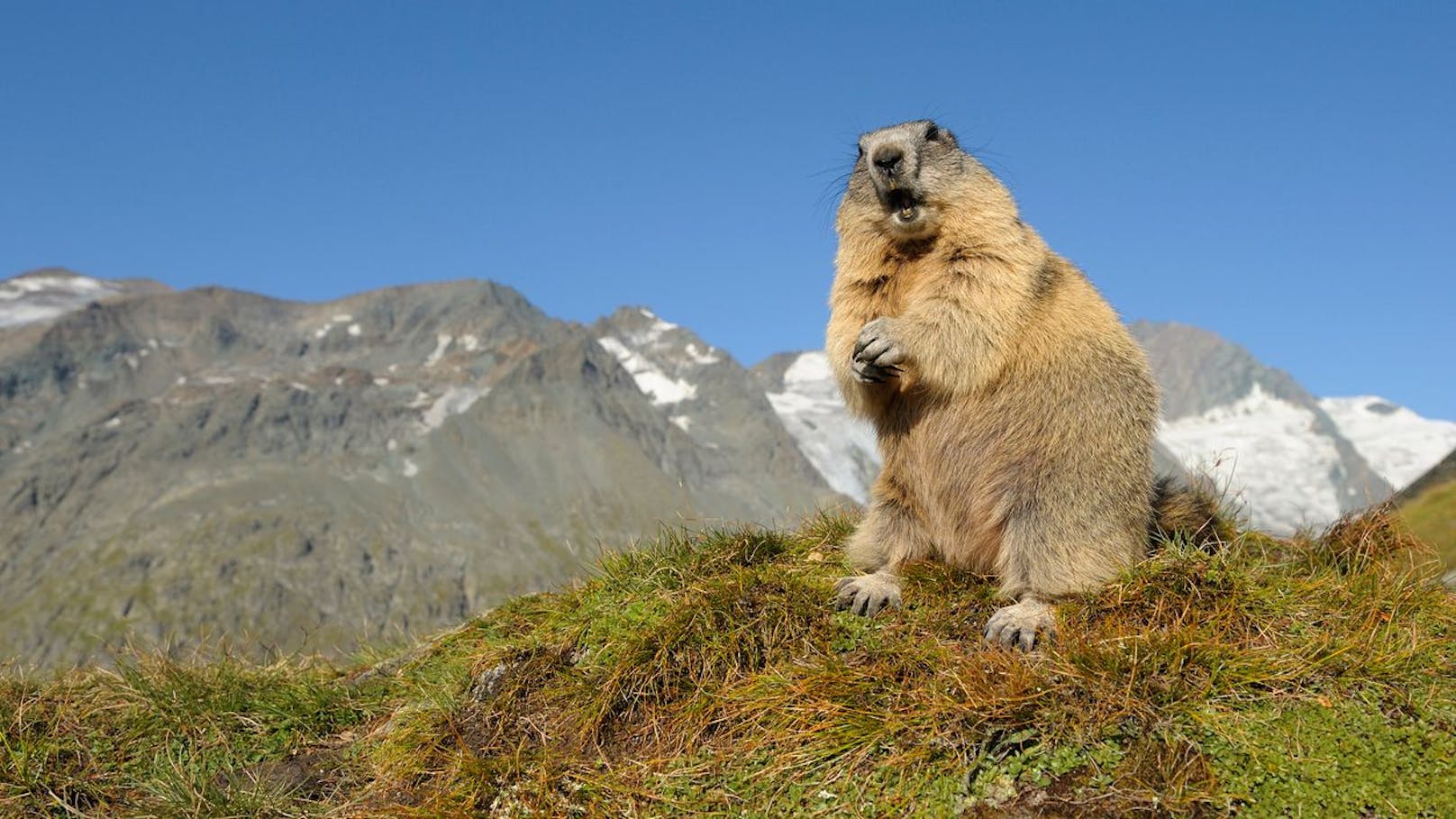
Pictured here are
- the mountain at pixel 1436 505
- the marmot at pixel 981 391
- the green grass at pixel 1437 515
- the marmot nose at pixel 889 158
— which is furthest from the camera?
the mountain at pixel 1436 505

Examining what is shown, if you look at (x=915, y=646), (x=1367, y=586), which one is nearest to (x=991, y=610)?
(x=915, y=646)

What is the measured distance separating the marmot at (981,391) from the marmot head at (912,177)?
0.01 meters

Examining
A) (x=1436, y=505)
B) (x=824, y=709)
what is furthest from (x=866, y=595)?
(x=1436, y=505)

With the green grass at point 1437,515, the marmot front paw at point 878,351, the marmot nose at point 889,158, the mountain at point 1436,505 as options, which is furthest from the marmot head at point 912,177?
the green grass at point 1437,515

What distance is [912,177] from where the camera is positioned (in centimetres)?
768

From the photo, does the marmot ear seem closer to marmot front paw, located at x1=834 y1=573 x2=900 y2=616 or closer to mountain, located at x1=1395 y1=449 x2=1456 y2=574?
marmot front paw, located at x1=834 y1=573 x2=900 y2=616

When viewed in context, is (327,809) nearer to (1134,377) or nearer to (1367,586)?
(1134,377)

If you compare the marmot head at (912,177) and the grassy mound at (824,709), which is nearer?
the grassy mound at (824,709)

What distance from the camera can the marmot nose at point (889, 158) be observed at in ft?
25.3

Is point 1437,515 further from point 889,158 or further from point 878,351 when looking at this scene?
point 878,351

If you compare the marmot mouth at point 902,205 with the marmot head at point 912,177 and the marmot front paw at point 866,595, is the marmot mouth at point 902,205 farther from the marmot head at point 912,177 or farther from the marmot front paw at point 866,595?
the marmot front paw at point 866,595

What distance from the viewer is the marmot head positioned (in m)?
7.70

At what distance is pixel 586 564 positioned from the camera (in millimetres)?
9469

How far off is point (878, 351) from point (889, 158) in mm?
1507
